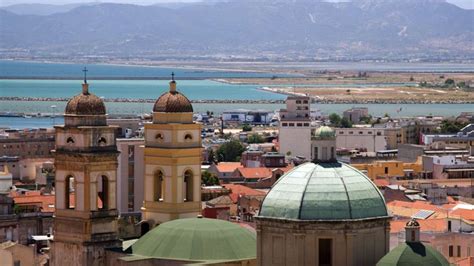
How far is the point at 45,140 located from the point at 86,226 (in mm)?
71598

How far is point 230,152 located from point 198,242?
7532cm

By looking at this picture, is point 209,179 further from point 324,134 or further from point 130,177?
point 324,134

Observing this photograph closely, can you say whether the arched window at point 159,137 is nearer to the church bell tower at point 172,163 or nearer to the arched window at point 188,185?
the church bell tower at point 172,163

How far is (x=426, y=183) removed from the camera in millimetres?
73812

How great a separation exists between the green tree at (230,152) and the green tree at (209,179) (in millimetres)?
26022

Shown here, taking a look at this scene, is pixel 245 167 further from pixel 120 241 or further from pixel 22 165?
pixel 120 241

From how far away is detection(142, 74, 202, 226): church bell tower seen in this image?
134 ft

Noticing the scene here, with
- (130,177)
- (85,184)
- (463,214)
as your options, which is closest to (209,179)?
(130,177)

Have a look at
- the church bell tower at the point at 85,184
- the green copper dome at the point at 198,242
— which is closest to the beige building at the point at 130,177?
the church bell tower at the point at 85,184

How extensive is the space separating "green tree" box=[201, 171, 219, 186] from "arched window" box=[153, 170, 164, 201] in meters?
35.0

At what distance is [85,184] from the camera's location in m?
38.3

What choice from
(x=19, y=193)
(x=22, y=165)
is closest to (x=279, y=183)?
(x=19, y=193)

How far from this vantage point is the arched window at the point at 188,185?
135 feet

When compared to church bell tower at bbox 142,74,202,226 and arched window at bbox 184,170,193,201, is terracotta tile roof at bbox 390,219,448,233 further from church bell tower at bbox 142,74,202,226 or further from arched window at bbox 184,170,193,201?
church bell tower at bbox 142,74,202,226
